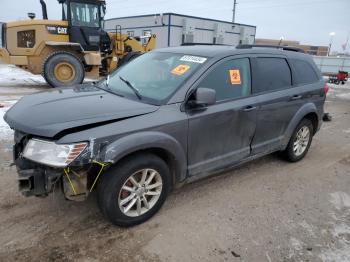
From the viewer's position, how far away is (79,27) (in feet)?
35.1

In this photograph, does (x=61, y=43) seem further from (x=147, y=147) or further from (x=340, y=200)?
(x=340, y=200)

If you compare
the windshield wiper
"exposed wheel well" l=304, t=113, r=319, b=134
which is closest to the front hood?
the windshield wiper

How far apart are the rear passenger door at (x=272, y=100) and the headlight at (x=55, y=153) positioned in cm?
229

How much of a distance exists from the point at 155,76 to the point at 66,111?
1.17m

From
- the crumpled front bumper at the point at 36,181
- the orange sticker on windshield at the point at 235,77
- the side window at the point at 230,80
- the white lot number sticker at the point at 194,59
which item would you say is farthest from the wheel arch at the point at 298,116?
the crumpled front bumper at the point at 36,181

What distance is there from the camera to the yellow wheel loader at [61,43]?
10.2m

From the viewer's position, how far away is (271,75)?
3986 mm

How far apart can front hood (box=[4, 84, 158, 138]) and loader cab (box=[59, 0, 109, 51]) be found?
8.26 metres

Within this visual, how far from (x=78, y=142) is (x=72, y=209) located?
1.09 meters

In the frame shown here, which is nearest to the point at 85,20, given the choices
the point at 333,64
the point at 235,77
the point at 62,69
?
the point at 62,69

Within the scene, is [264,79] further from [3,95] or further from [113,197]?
[3,95]

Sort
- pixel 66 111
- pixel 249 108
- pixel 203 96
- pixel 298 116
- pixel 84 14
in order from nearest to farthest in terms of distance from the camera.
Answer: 1. pixel 66 111
2. pixel 203 96
3. pixel 249 108
4. pixel 298 116
5. pixel 84 14

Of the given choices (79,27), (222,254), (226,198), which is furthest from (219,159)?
(79,27)

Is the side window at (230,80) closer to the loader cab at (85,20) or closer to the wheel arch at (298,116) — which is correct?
the wheel arch at (298,116)
